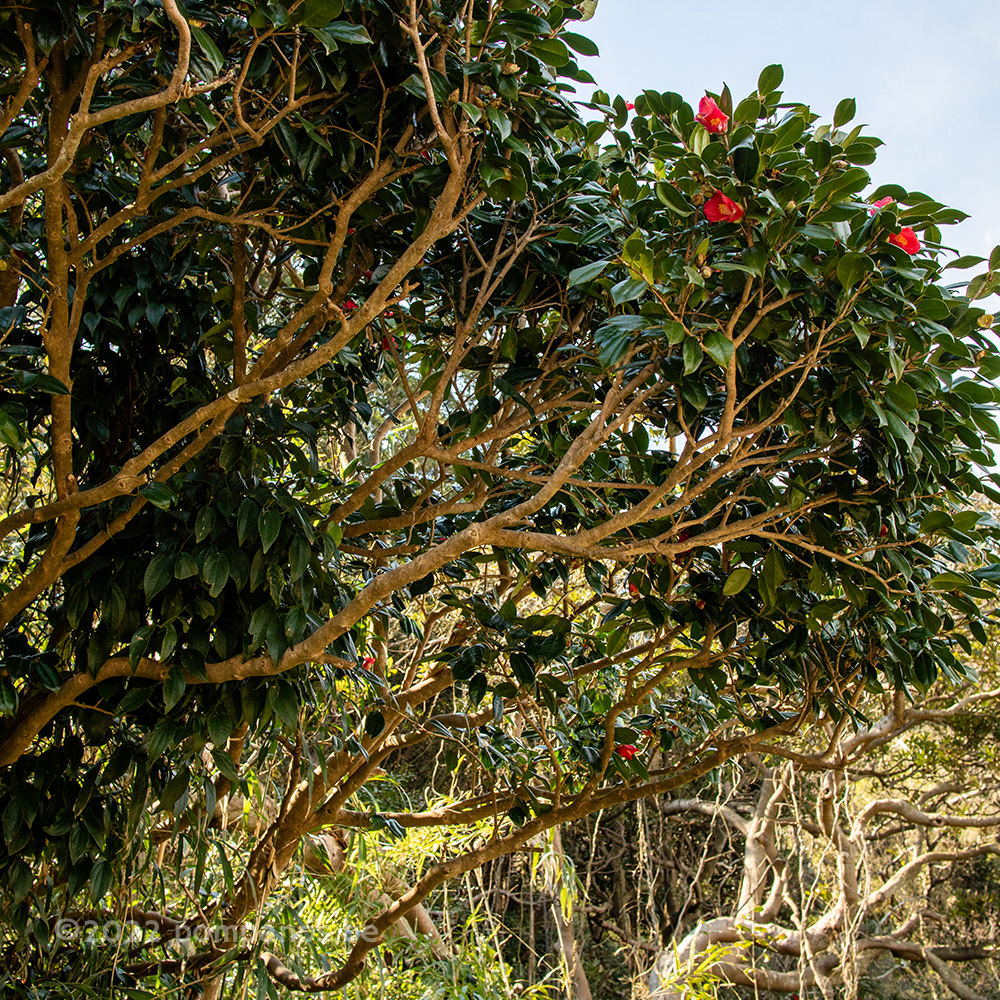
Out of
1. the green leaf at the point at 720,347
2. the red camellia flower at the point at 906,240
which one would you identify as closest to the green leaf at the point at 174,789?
the green leaf at the point at 720,347

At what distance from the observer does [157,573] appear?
5.00 feet

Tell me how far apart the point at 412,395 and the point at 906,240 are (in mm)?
938

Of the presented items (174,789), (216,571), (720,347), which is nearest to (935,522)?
(720,347)

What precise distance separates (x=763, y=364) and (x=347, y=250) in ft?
2.85

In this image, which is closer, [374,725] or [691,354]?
[691,354]

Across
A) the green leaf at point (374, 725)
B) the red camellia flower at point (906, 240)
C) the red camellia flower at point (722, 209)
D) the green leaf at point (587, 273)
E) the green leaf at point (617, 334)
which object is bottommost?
the green leaf at point (374, 725)

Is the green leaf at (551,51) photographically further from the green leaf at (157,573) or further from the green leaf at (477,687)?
the green leaf at (477,687)

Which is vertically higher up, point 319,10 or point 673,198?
point 319,10

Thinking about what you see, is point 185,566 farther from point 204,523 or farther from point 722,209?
point 722,209

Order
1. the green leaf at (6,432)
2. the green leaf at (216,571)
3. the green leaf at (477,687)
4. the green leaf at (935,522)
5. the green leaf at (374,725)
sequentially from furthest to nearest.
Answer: the green leaf at (374,725)
the green leaf at (477,687)
the green leaf at (935,522)
the green leaf at (216,571)
the green leaf at (6,432)

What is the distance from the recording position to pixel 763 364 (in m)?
1.62

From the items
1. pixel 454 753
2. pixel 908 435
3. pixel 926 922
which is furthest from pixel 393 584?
pixel 926 922

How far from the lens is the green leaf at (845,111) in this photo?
1464 millimetres

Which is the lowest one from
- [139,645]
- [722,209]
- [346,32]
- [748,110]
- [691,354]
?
[139,645]
